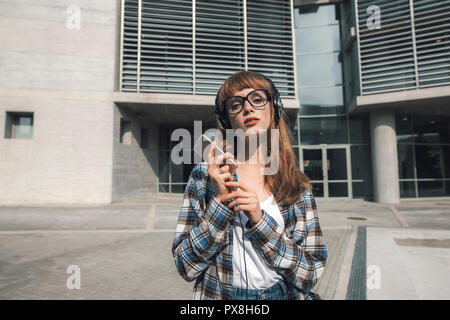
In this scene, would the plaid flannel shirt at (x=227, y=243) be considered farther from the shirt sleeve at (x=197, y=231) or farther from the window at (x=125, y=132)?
the window at (x=125, y=132)

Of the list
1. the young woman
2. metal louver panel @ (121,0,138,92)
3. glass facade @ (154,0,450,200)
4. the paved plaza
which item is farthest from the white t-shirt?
glass facade @ (154,0,450,200)

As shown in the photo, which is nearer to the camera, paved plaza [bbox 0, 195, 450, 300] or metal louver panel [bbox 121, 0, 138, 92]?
paved plaza [bbox 0, 195, 450, 300]

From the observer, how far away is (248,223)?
3.79ft

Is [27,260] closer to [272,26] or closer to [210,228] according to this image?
[210,228]

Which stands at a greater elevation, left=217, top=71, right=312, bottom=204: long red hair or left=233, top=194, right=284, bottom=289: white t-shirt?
left=217, top=71, right=312, bottom=204: long red hair

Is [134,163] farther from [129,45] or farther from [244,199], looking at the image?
[244,199]

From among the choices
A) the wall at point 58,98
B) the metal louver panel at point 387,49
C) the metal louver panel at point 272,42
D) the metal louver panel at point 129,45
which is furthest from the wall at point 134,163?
the metal louver panel at point 387,49

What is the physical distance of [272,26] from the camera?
14.3 meters

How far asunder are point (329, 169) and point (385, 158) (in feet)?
10.0

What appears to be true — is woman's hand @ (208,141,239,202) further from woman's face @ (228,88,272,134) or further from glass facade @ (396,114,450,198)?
glass facade @ (396,114,450,198)

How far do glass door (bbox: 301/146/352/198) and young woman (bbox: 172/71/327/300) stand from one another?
14.9m

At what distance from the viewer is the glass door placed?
50.6ft

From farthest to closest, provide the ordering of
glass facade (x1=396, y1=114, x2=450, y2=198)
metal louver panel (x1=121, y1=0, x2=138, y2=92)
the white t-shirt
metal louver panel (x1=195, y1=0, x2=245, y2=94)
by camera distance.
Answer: glass facade (x1=396, y1=114, x2=450, y2=198)
metal louver panel (x1=195, y1=0, x2=245, y2=94)
metal louver panel (x1=121, y1=0, x2=138, y2=92)
the white t-shirt

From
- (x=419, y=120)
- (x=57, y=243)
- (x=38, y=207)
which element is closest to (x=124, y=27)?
(x=38, y=207)
